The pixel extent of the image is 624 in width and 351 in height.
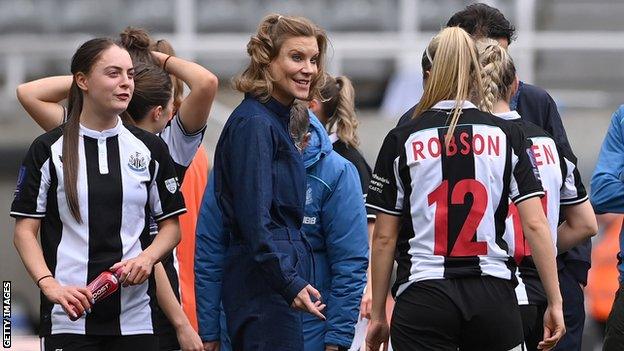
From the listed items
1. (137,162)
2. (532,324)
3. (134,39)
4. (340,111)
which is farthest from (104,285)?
(340,111)

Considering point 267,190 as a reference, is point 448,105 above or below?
above

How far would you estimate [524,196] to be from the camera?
461 cm

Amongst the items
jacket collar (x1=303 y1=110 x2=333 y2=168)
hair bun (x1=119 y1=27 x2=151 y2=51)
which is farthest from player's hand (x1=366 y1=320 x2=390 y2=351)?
hair bun (x1=119 y1=27 x2=151 y2=51)

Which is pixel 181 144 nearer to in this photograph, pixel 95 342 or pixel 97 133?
pixel 97 133

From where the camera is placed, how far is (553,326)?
4738mm

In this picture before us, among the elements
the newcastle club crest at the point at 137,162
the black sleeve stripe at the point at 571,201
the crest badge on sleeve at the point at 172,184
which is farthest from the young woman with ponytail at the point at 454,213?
the newcastle club crest at the point at 137,162

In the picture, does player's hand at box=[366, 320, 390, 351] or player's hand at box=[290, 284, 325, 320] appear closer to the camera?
player's hand at box=[290, 284, 325, 320]

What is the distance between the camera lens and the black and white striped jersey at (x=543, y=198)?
501 centimetres

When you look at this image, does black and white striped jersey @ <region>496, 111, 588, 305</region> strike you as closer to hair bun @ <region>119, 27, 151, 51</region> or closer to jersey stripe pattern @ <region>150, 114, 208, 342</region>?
jersey stripe pattern @ <region>150, 114, 208, 342</region>

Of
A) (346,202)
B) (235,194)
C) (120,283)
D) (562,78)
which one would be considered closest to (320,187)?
(346,202)

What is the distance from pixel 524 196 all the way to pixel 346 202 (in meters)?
0.84

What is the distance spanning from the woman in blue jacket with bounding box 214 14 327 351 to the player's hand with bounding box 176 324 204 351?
21 cm

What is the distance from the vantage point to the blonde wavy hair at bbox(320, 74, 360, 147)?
656 centimetres

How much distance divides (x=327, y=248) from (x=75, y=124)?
113 cm
